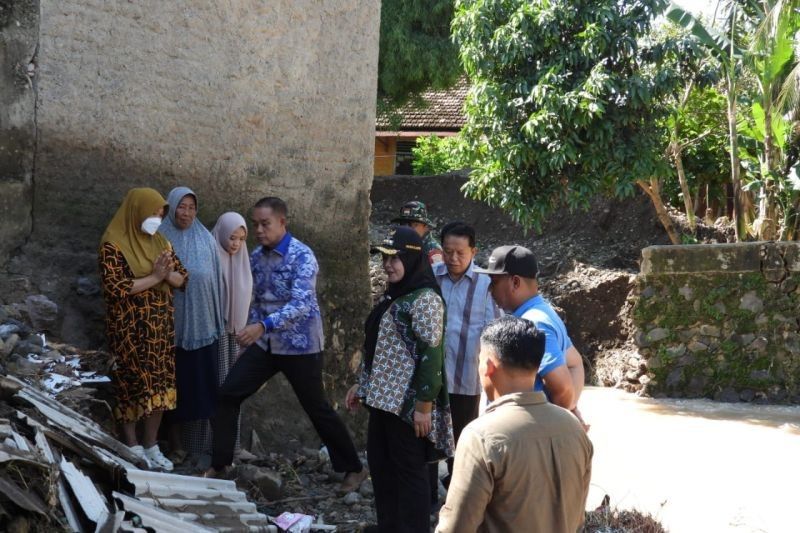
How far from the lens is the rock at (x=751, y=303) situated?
33.7ft

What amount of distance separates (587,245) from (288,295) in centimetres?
1120

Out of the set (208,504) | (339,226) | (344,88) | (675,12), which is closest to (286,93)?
(344,88)

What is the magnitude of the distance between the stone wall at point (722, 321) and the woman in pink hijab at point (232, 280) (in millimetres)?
6013

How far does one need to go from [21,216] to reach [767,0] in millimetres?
10270

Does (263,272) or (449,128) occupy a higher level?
(449,128)

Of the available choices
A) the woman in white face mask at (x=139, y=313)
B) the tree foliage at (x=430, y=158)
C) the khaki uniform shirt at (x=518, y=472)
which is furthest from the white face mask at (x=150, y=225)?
the tree foliage at (x=430, y=158)

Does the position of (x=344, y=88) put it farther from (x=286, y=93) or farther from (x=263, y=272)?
(x=263, y=272)

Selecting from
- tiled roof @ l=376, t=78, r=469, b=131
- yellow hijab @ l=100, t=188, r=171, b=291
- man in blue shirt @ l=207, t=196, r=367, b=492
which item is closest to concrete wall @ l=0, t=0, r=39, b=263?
yellow hijab @ l=100, t=188, r=171, b=291

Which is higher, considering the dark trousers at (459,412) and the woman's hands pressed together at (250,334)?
the woman's hands pressed together at (250,334)

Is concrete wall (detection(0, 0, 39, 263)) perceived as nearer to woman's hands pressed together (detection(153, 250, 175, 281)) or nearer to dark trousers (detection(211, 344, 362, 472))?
woman's hands pressed together (detection(153, 250, 175, 281))

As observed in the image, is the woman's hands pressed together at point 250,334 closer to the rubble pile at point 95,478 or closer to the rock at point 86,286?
the rubble pile at point 95,478

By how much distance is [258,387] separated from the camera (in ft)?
18.0

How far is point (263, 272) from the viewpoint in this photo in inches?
219

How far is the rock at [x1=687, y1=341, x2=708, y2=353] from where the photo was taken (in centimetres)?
1039
